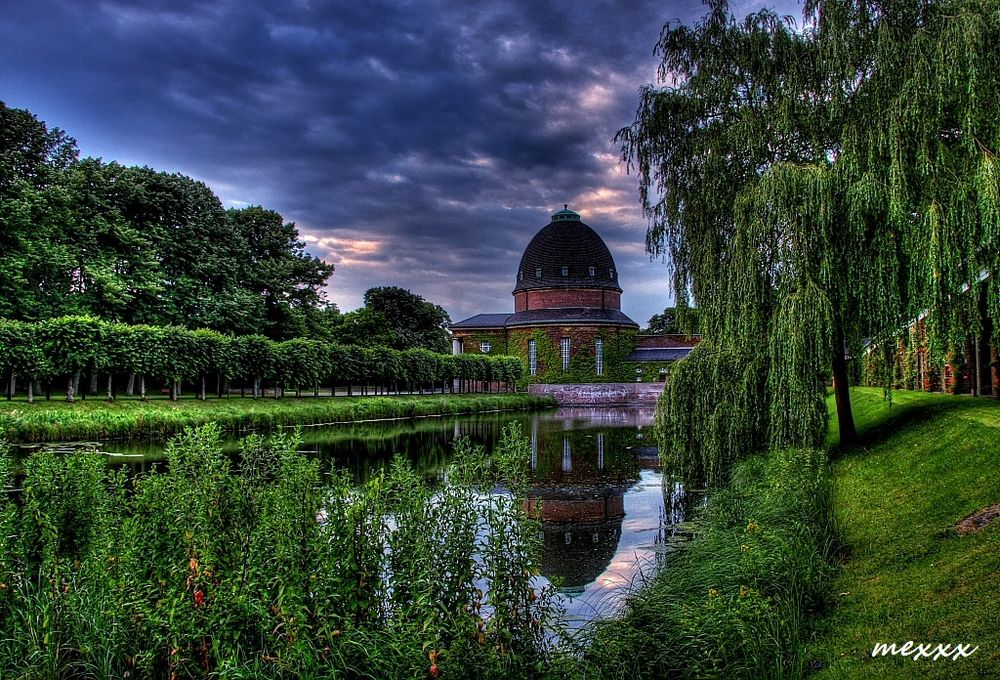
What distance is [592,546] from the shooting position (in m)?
8.73

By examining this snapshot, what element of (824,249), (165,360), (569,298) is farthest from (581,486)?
(569,298)

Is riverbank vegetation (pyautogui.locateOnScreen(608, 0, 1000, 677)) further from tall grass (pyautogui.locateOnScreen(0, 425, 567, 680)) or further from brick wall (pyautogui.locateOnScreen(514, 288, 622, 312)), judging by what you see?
brick wall (pyautogui.locateOnScreen(514, 288, 622, 312))

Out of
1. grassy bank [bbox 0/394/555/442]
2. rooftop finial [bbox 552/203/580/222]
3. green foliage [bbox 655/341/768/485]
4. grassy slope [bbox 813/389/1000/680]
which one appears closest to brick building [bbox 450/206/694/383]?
rooftop finial [bbox 552/203/580/222]

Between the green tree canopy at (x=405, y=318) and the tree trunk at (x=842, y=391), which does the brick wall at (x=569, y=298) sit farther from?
the tree trunk at (x=842, y=391)

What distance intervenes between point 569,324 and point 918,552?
1961 inches

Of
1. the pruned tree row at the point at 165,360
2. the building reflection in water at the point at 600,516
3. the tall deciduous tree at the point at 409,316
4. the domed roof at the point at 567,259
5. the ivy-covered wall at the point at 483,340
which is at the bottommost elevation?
the building reflection in water at the point at 600,516

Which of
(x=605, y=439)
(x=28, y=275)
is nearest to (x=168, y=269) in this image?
(x=28, y=275)

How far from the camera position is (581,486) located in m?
13.4

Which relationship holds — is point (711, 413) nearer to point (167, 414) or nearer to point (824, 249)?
point (824, 249)

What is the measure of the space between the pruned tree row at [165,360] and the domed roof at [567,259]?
20421 millimetres

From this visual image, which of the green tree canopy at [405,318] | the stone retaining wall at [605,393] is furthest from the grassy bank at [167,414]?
the green tree canopy at [405,318]

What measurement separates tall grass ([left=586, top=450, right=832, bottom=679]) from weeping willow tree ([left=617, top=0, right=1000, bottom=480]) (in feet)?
7.94

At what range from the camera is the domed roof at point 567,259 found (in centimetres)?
5881

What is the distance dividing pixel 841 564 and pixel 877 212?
5317 mm
